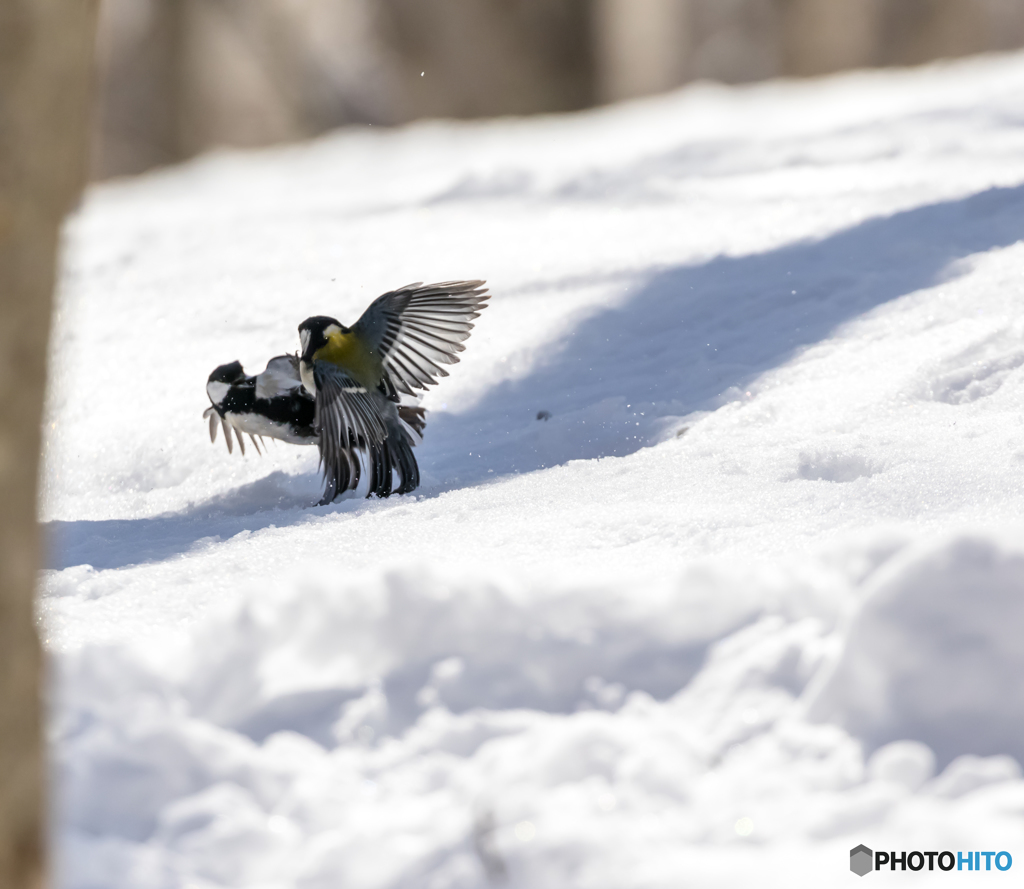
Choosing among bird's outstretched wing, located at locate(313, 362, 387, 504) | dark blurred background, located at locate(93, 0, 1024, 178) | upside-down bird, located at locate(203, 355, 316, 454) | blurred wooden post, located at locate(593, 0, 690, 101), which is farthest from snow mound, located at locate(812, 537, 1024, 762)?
blurred wooden post, located at locate(593, 0, 690, 101)

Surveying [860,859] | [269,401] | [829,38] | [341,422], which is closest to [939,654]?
[860,859]

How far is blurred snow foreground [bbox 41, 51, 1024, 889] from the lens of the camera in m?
1.52

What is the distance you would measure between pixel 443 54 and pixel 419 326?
1358 cm

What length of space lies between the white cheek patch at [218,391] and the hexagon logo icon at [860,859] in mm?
1939

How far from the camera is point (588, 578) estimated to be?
1922 millimetres

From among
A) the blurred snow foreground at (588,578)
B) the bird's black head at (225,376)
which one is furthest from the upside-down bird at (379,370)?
the bird's black head at (225,376)

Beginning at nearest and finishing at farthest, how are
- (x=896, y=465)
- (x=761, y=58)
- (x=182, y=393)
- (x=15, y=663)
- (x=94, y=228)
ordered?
(x=15, y=663) → (x=896, y=465) → (x=182, y=393) → (x=94, y=228) → (x=761, y=58)

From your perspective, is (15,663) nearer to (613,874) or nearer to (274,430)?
(613,874)

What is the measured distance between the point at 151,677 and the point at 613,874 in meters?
0.73

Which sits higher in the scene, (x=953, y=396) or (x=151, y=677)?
(x=953, y=396)

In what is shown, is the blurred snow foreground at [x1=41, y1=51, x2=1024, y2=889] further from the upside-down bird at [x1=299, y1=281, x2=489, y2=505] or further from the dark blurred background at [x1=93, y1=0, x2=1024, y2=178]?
the dark blurred background at [x1=93, y1=0, x2=1024, y2=178]

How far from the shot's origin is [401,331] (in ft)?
9.39

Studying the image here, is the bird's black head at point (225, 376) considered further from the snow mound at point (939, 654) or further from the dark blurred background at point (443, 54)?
the dark blurred background at point (443, 54)

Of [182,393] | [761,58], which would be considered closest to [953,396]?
[182,393]
